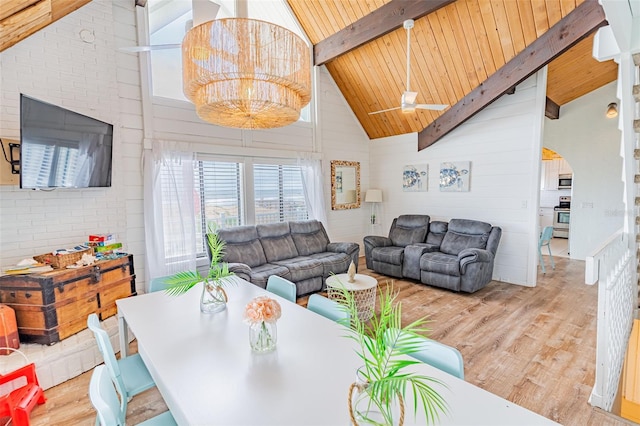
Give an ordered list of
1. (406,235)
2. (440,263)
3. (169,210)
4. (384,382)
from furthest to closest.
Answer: (406,235), (440,263), (169,210), (384,382)

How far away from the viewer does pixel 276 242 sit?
4.76m

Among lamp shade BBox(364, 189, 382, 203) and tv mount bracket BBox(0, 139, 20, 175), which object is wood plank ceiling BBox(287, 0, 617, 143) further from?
tv mount bracket BBox(0, 139, 20, 175)

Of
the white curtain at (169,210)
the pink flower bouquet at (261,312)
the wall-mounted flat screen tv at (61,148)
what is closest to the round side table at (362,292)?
the pink flower bouquet at (261,312)

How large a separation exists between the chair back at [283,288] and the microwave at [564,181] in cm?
911

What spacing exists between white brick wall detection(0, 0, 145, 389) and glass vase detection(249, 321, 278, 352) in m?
2.12

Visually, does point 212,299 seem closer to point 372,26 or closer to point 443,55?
point 372,26

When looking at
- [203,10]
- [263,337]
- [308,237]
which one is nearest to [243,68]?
[203,10]

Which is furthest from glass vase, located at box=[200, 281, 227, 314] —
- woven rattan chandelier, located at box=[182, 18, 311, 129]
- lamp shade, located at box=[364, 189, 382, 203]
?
lamp shade, located at box=[364, 189, 382, 203]

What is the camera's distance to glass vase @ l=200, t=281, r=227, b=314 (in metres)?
1.94

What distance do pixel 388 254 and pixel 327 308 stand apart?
3.47 meters

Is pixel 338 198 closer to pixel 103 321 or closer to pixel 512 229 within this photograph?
pixel 512 229

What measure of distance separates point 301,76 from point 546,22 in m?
3.45

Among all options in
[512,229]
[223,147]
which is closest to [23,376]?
[223,147]

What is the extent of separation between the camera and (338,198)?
630cm
